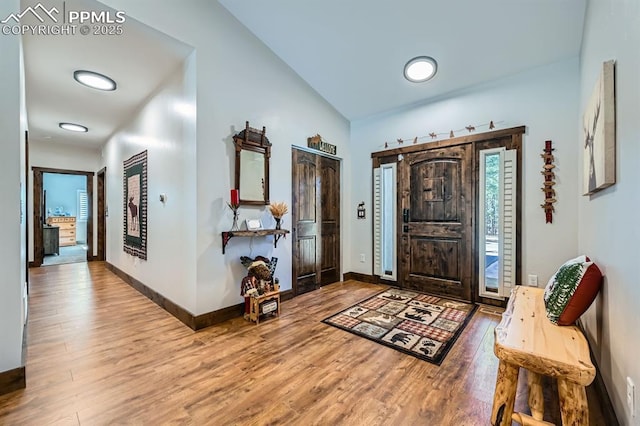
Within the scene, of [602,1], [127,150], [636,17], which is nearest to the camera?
[636,17]

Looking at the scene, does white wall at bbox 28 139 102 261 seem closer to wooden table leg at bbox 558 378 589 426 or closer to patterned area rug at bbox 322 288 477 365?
patterned area rug at bbox 322 288 477 365

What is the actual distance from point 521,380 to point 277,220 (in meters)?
2.64

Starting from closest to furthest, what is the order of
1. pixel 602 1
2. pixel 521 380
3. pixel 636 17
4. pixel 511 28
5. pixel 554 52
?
pixel 636 17, pixel 602 1, pixel 521 380, pixel 511 28, pixel 554 52

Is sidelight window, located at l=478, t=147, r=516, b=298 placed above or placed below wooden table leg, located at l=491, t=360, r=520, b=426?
above

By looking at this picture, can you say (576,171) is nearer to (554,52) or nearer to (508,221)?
(508,221)

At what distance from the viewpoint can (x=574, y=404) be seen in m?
1.24

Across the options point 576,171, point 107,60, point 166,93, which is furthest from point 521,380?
point 107,60

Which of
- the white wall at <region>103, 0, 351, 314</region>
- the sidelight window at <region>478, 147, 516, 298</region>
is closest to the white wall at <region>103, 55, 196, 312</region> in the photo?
the white wall at <region>103, 0, 351, 314</region>

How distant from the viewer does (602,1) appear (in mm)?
1755

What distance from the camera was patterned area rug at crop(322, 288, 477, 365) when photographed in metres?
2.39

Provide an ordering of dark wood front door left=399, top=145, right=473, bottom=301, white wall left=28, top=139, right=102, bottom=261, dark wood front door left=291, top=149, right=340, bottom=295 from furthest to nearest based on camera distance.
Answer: white wall left=28, top=139, right=102, bottom=261 → dark wood front door left=291, top=149, right=340, bottom=295 → dark wood front door left=399, top=145, right=473, bottom=301

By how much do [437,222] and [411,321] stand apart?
58.8 inches

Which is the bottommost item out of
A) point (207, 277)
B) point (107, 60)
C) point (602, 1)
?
point (207, 277)

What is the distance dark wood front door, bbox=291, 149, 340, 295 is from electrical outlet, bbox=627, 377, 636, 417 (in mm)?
3100
